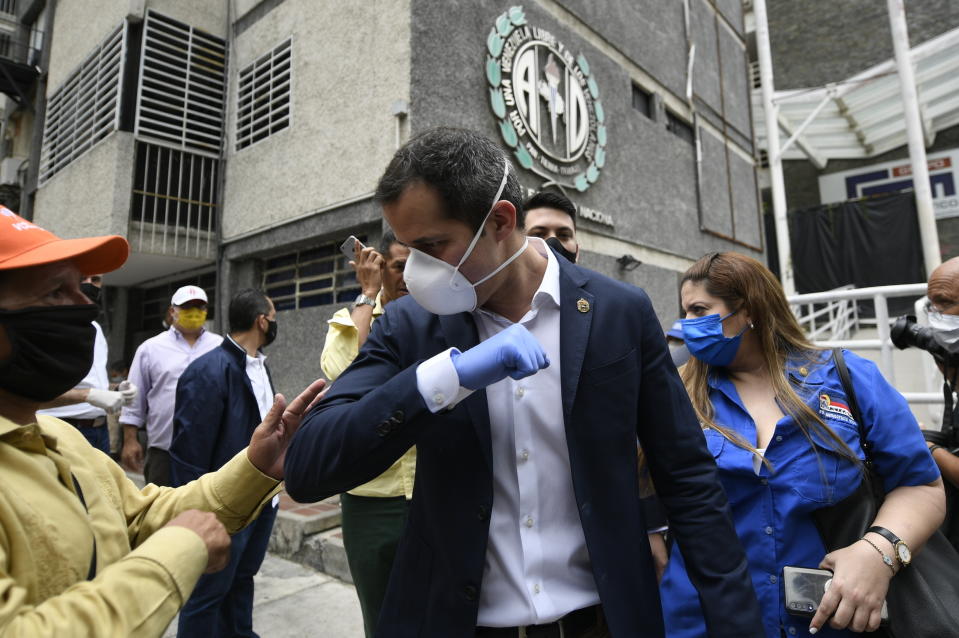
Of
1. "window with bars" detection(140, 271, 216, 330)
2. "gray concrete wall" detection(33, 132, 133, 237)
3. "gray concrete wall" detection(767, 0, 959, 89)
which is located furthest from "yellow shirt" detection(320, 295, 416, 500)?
"gray concrete wall" detection(767, 0, 959, 89)

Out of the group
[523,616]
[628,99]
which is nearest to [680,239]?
[628,99]

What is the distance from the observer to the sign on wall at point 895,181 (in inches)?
588

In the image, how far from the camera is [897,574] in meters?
1.52

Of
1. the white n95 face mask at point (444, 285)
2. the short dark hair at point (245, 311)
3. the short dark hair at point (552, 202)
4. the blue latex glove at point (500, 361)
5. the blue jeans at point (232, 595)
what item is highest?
the short dark hair at point (552, 202)

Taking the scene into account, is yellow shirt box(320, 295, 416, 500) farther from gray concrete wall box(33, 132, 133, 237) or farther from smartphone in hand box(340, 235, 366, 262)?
gray concrete wall box(33, 132, 133, 237)

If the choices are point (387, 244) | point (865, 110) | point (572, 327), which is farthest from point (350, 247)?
point (865, 110)

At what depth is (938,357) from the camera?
A: 7.42 feet

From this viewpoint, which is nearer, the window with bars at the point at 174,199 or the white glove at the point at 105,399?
the white glove at the point at 105,399

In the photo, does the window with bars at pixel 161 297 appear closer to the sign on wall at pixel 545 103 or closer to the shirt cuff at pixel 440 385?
the sign on wall at pixel 545 103

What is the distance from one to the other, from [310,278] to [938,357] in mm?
5667

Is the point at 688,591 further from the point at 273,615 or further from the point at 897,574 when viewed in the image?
the point at 273,615

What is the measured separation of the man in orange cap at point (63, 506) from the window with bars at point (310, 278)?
14.3 ft

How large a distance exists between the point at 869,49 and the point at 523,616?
20.3m

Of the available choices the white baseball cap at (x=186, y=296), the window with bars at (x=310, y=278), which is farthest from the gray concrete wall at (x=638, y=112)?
the white baseball cap at (x=186, y=296)
